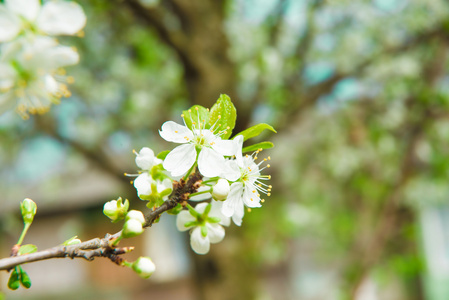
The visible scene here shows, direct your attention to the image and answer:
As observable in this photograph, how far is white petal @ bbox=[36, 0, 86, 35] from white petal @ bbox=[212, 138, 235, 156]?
405 millimetres

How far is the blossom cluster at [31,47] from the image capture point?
0.88 metres

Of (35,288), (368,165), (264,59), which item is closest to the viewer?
(264,59)

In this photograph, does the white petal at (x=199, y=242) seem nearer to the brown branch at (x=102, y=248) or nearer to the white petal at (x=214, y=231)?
the white petal at (x=214, y=231)

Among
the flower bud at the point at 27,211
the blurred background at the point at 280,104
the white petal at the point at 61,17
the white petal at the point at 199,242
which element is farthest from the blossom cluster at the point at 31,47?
the blurred background at the point at 280,104

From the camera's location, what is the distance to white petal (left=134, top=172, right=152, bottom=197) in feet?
2.73

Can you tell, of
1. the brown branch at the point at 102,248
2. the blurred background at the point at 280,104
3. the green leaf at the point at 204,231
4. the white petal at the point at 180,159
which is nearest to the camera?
the brown branch at the point at 102,248

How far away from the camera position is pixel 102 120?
4398 mm

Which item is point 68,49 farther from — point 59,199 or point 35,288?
point 35,288

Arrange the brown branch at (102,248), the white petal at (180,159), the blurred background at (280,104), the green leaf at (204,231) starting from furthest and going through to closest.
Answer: the blurred background at (280,104), the green leaf at (204,231), the white petal at (180,159), the brown branch at (102,248)

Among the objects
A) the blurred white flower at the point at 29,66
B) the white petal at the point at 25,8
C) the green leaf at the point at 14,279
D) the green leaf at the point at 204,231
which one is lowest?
the green leaf at the point at 14,279

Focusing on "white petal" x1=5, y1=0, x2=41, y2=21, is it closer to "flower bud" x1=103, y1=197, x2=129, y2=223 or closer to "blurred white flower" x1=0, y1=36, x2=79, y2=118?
"blurred white flower" x1=0, y1=36, x2=79, y2=118

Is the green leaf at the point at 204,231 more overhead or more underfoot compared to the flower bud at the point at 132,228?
more overhead

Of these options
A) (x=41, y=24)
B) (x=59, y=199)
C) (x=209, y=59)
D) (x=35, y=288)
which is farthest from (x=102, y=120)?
(x=35, y=288)

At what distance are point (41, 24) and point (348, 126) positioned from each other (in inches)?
193
